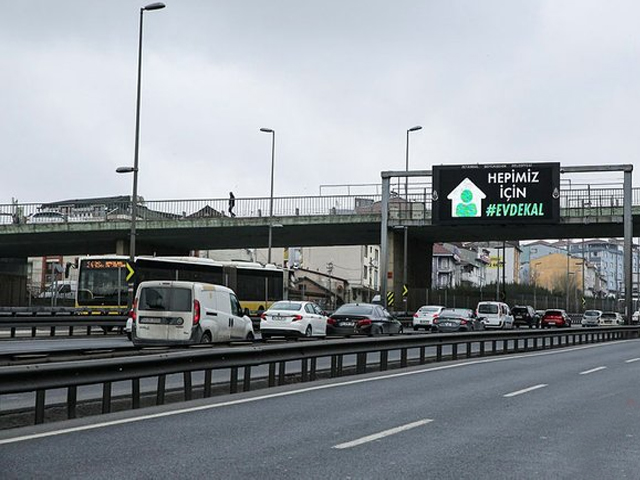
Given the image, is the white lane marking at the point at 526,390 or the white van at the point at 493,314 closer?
the white lane marking at the point at 526,390

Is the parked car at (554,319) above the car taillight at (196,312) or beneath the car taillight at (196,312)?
beneath

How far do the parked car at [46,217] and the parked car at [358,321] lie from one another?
30013 mm

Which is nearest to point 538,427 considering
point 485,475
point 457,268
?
point 485,475

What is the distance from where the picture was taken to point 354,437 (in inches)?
362

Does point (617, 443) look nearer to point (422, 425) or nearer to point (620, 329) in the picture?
point (422, 425)

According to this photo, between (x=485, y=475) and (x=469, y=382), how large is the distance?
900 centimetres

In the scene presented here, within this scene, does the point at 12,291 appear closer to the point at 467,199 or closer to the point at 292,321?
the point at 467,199

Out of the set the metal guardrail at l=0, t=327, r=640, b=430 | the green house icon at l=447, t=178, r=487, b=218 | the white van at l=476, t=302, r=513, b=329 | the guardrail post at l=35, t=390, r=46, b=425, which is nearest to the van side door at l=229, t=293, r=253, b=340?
the metal guardrail at l=0, t=327, r=640, b=430

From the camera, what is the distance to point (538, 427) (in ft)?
34.0

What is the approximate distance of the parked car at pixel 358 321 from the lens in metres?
30.8

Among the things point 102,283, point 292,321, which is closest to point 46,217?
point 102,283

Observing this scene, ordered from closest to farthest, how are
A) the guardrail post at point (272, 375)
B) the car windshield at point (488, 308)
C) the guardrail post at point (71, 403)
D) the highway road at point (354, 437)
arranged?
the highway road at point (354, 437), the guardrail post at point (71, 403), the guardrail post at point (272, 375), the car windshield at point (488, 308)

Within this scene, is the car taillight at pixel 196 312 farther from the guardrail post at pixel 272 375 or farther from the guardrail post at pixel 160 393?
the guardrail post at pixel 160 393

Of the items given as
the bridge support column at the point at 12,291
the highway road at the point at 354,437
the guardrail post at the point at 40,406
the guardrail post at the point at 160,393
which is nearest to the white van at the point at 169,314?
the highway road at the point at 354,437
